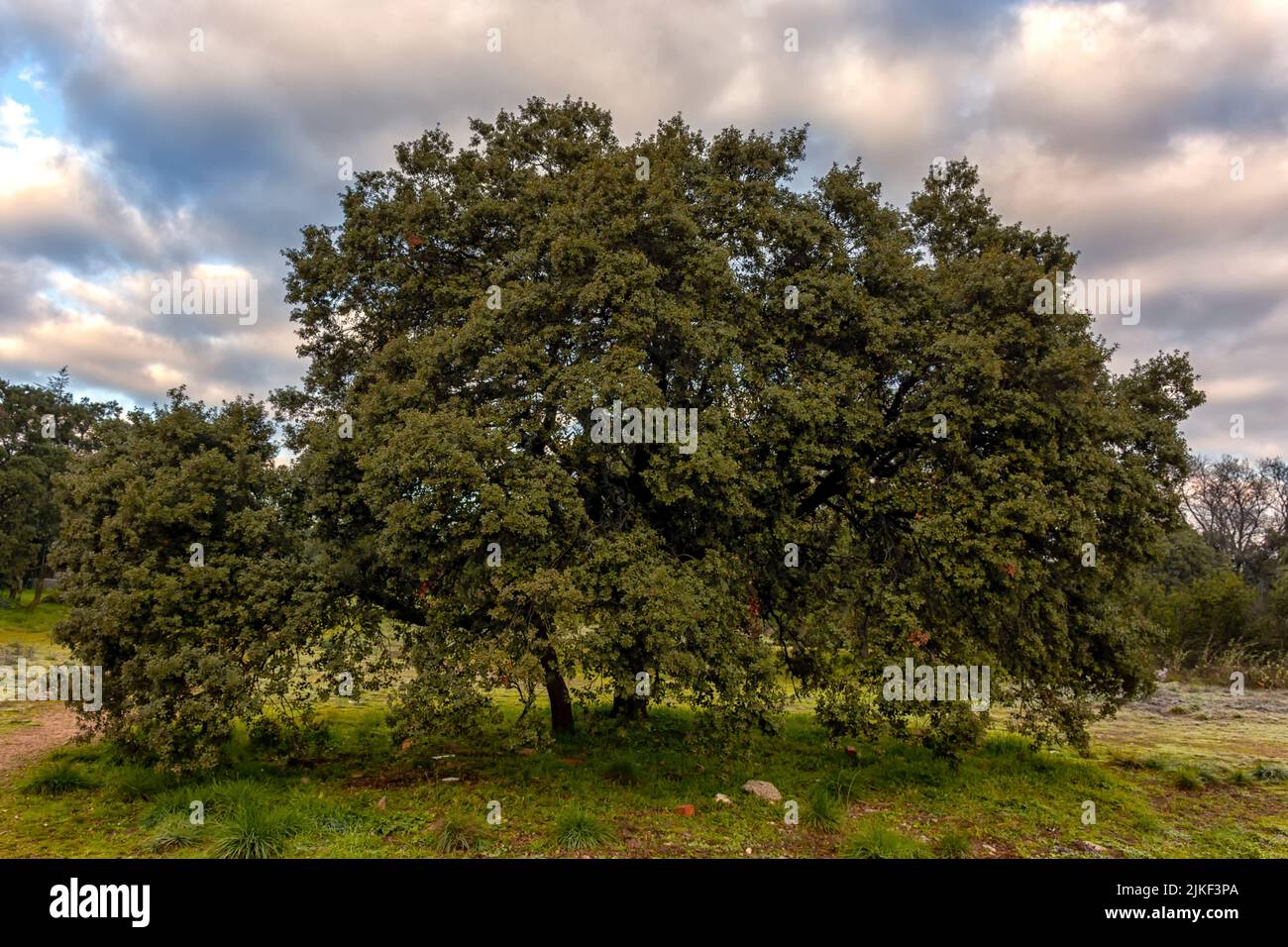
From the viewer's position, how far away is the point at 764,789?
1195 cm

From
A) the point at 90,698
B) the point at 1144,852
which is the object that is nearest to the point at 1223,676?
the point at 1144,852

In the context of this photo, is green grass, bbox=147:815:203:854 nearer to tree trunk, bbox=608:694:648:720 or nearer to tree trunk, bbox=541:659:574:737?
tree trunk, bbox=541:659:574:737

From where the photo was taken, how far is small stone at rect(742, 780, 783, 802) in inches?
462

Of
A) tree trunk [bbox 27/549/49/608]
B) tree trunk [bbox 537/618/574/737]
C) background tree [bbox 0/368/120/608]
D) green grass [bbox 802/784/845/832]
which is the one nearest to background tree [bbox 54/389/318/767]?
tree trunk [bbox 537/618/574/737]

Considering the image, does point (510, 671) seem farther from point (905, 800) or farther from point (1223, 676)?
point (1223, 676)

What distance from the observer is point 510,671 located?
10.4 meters

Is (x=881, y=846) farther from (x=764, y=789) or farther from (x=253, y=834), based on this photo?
(x=253, y=834)

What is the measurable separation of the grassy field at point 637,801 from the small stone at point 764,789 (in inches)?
6.1

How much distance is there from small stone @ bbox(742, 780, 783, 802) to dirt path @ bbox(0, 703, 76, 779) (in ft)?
43.7

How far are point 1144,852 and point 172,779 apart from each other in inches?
604
